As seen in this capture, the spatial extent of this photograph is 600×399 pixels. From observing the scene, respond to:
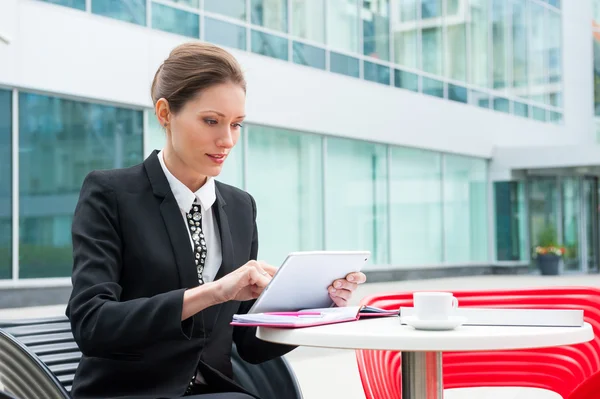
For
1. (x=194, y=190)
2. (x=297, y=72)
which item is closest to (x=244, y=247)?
(x=194, y=190)

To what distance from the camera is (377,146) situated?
1692 centimetres

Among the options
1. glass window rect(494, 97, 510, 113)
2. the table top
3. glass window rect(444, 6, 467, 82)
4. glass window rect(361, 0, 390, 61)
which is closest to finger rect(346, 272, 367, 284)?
the table top

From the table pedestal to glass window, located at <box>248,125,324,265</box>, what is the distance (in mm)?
11319

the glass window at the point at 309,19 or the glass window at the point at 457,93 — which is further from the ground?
the glass window at the point at 309,19

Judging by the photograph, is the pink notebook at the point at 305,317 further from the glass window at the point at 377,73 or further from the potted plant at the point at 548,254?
the potted plant at the point at 548,254

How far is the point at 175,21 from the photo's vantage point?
12.4 meters

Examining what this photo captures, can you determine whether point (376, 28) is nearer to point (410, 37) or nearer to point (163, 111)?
point (410, 37)

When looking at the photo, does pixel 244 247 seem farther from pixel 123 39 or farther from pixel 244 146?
pixel 244 146

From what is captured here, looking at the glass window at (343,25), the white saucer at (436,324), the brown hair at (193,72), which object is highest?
the glass window at (343,25)

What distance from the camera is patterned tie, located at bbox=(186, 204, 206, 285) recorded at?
213cm

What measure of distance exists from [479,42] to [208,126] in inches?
772

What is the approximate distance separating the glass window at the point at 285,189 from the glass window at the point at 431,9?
532cm

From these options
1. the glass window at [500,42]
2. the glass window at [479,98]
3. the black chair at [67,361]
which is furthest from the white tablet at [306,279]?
the glass window at [500,42]

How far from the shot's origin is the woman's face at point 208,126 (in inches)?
82.7
